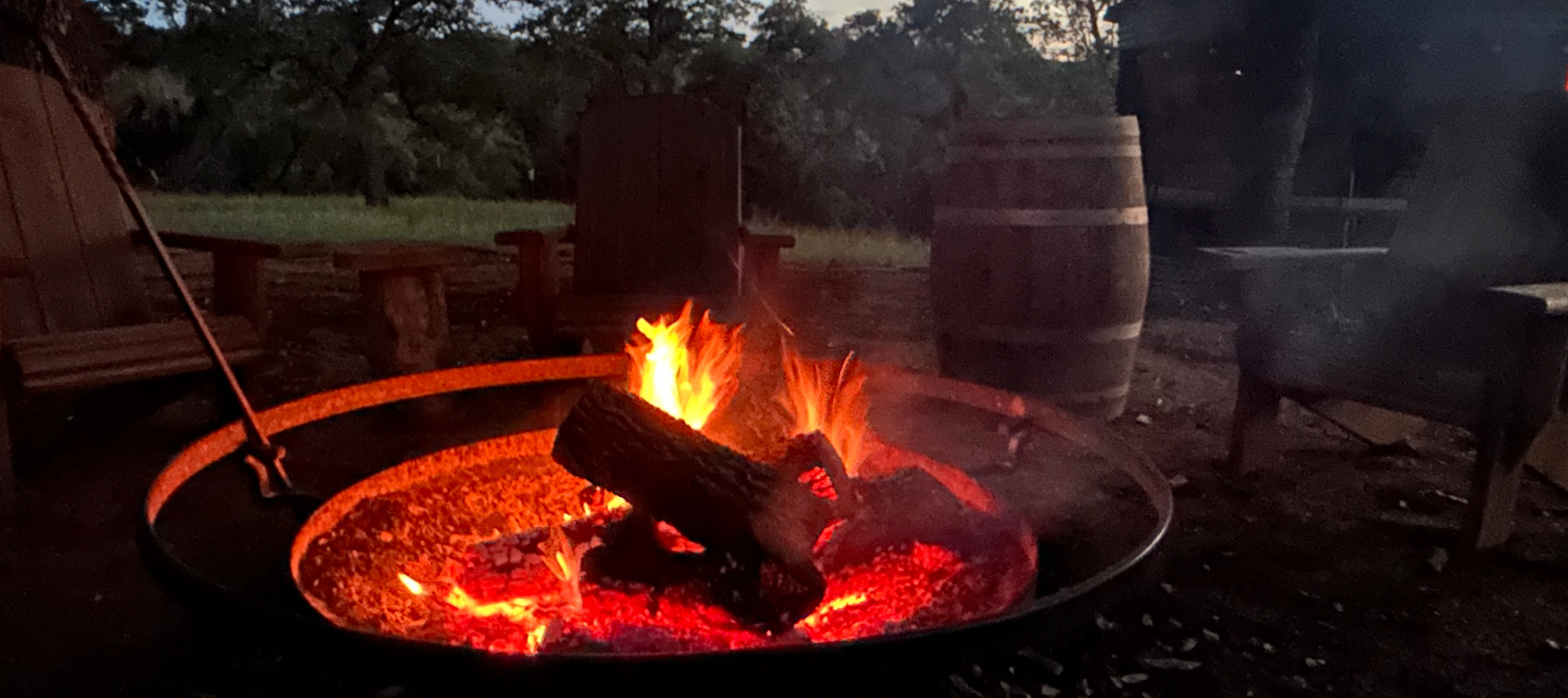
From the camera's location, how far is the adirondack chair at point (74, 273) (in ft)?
9.11

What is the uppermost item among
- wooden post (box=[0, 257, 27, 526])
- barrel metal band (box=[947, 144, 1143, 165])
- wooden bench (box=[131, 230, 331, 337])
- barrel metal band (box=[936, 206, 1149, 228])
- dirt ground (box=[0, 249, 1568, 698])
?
barrel metal band (box=[947, 144, 1143, 165])

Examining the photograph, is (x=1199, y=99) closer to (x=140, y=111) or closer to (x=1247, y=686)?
(x=1247, y=686)

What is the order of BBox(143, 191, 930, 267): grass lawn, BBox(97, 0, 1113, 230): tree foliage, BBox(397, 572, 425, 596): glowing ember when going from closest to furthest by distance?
BBox(397, 572, 425, 596): glowing ember
BBox(143, 191, 930, 267): grass lawn
BBox(97, 0, 1113, 230): tree foliage

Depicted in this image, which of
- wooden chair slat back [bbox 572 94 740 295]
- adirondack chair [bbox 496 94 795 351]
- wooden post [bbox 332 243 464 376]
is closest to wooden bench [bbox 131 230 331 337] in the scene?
wooden post [bbox 332 243 464 376]

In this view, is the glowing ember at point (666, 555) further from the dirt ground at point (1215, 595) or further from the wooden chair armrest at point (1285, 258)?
the wooden chair armrest at point (1285, 258)

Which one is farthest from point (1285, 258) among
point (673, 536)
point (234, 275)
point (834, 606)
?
point (234, 275)

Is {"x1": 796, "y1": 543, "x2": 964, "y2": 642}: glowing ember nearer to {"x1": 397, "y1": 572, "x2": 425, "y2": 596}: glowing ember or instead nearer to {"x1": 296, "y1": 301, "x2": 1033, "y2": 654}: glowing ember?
{"x1": 296, "y1": 301, "x2": 1033, "y2": 654}: glowing ember

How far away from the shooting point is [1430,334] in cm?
321

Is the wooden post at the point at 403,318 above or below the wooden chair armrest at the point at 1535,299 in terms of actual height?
below

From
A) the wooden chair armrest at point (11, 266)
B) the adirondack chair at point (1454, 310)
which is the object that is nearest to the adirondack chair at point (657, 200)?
the wooden chair armrest at point (11, 266)

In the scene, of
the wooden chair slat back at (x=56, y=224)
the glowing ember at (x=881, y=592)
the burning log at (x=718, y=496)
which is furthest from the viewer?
the wooden chair slat back at (x=56, y=224)

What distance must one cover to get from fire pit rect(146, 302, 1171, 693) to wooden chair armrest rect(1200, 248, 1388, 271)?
0.90m

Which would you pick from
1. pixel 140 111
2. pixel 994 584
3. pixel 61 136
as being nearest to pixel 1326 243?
pixel 994 584

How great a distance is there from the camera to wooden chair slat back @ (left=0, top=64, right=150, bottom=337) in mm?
3018
